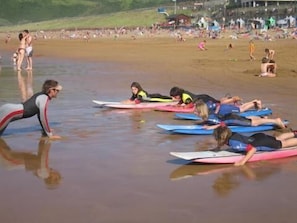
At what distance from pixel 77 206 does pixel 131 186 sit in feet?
2.84

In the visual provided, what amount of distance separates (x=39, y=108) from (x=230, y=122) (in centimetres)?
326

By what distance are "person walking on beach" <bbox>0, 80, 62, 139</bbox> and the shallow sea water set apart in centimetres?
31

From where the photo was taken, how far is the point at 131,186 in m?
6.08

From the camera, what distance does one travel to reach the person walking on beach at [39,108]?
8.50m

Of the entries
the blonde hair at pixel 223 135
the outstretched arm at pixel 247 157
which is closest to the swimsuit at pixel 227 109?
the blonde hair at pixel 223 135

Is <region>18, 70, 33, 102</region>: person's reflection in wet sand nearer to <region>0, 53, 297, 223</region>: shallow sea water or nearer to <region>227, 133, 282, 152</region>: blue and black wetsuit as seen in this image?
<region>0, 53, 297, 223</region>: shallow sea water

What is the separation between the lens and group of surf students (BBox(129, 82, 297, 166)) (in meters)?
7.09

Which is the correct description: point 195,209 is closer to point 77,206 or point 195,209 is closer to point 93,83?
point 77,206

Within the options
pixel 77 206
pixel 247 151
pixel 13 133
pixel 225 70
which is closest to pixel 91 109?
pixel 13 133

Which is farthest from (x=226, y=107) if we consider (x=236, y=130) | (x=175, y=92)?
(x=175, y=92)

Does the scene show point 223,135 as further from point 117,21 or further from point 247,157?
point 117,21

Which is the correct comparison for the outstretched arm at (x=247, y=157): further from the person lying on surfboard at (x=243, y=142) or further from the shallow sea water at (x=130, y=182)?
the shallow sea water at (x=130, y=182)

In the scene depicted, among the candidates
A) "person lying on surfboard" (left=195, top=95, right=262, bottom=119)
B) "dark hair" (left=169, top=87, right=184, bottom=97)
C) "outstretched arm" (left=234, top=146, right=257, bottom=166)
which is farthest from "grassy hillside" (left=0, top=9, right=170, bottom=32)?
"outstretched arm" (left=234, top=146, right=257, bottom=166)

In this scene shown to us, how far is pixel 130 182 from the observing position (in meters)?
6.24
